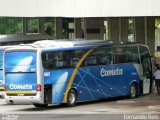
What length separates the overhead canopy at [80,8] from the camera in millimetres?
29625

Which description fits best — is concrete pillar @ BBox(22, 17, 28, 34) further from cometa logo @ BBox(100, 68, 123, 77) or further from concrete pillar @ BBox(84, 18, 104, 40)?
cometa logo @ BBox(100, 68, 123, 77)

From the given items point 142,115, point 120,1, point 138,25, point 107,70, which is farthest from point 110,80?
point 138,25

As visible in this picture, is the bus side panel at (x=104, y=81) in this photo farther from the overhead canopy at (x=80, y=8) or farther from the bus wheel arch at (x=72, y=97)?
the overhead canopy at (x=80, y=8)

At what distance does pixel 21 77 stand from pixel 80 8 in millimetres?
8117

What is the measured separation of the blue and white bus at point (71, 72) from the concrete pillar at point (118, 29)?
13489mm

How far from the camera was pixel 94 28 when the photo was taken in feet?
138

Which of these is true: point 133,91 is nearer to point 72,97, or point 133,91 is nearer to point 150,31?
point 72,97

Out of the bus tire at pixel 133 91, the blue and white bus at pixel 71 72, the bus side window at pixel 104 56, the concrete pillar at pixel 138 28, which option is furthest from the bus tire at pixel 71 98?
the concrete pillar at pixel 138 28

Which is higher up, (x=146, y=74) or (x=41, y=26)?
(x=41, y=26)

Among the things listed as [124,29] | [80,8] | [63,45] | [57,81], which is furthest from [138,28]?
[57,81]

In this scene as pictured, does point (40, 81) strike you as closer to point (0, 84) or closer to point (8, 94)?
point (8, 94)

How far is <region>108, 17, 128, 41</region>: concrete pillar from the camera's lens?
43241mm

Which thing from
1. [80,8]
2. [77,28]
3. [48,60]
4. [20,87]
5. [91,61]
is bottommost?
[20,87]

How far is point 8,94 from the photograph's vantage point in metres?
24.1
